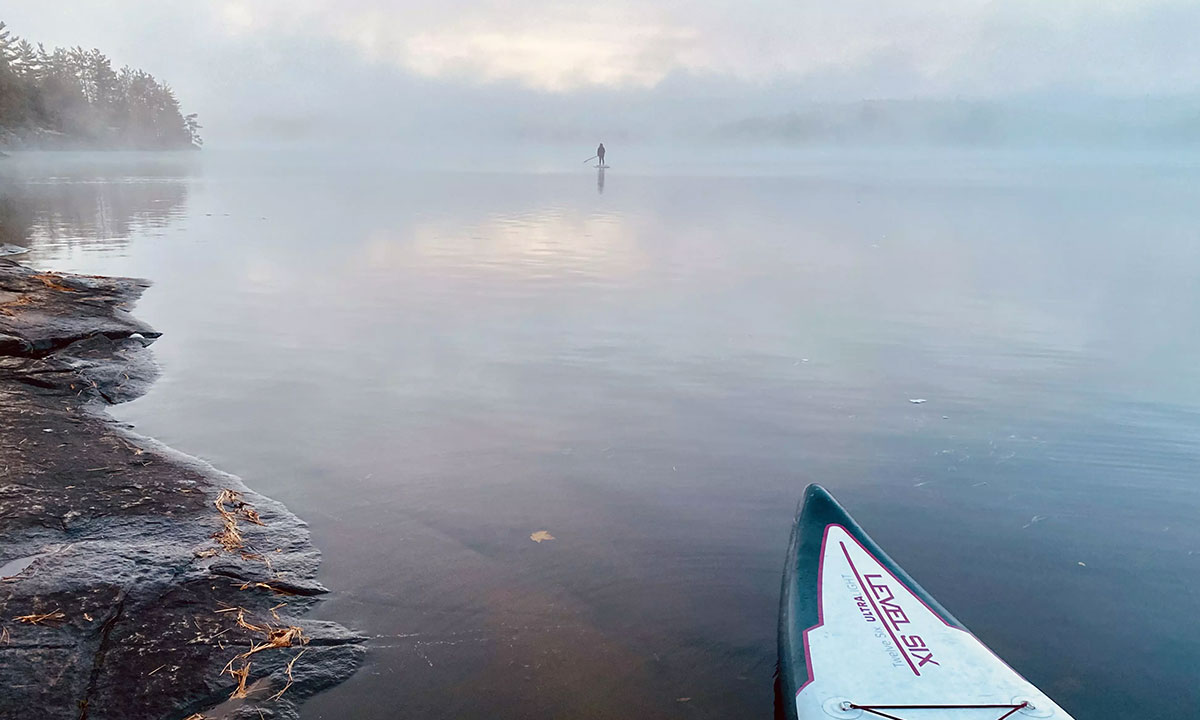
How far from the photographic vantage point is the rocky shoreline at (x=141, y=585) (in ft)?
13.3

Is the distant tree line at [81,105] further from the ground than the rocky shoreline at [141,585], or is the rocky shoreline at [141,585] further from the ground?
the distant tree line at [81,105]

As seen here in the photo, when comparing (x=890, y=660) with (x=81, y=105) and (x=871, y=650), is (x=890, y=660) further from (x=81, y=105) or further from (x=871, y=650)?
(x=81, y=105)

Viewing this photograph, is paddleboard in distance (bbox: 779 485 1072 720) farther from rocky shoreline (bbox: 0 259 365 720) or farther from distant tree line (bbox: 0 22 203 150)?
distant tree line (bbox: 0 22 203 150)

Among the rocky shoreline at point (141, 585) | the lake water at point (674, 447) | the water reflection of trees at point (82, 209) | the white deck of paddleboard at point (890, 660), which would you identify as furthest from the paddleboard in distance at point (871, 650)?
the water reflection of trees at point (82, 209)

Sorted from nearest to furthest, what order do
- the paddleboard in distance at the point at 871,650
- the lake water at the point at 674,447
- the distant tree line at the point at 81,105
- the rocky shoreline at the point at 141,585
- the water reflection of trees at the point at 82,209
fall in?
the paddleboard in distance at the point at 871,650, the rocky shoreline at the point at 141,585, the lake water at the point at 674,447, the water reflection of trees at the point at 82,209, the distant tree line at the point at 81,105

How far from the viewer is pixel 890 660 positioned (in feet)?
14.0

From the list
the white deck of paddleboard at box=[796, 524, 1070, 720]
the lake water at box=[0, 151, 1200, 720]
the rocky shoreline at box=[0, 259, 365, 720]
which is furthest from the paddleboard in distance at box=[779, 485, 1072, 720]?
the rocky shoreline at box=[0, 259, 365, 720]

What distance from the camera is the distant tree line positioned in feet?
259

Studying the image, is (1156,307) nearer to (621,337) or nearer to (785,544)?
(621,337)

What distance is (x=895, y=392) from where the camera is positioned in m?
9.50

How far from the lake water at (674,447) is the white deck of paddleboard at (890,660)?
0.48 metres

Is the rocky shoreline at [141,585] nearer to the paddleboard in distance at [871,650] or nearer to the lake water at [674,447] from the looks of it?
the lake water at [674,447]

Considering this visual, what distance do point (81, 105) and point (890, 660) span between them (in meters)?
132

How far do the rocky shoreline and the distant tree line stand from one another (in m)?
82.2
